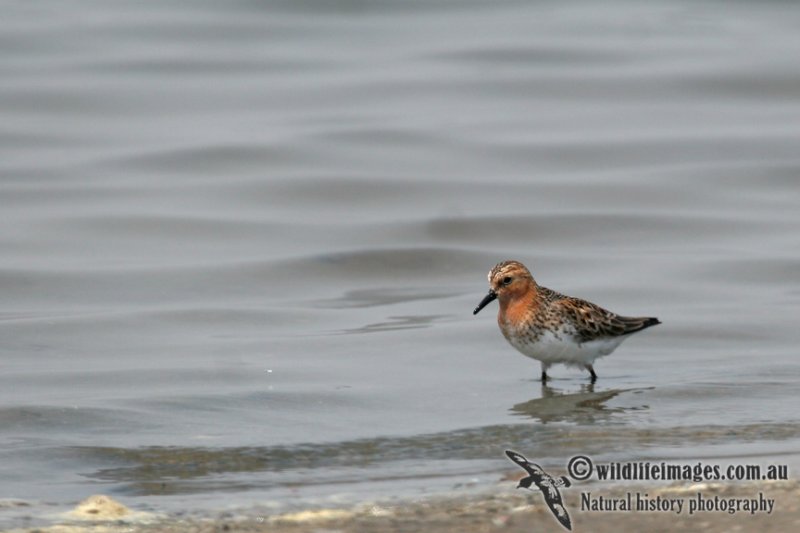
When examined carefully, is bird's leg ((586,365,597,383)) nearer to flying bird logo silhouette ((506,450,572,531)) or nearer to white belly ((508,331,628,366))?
white belly ((508,331,628,366))

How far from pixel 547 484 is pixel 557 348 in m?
3.44

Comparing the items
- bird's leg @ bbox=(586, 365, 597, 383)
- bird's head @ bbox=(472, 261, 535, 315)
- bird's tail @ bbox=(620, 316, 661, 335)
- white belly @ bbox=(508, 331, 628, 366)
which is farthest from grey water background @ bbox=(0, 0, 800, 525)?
bird's head @ bbox=(472, 261, 535, 315)

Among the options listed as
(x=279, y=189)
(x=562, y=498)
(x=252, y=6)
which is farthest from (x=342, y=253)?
(x=252, y=6)

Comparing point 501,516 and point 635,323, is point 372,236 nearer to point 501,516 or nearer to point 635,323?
point 635,323

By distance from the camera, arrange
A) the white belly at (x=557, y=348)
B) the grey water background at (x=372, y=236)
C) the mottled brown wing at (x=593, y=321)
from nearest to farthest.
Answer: the grey water background at (x=372, y=236) < the white belly at (x=557, y=348) < the mottled brown wing at (x=593, y=321)

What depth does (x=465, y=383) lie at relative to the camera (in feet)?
34.2

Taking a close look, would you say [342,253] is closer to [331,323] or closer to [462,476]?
[331,323]

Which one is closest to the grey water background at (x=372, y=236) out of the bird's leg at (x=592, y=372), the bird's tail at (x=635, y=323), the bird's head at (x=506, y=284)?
the bird's leg at (x=592, y=372)

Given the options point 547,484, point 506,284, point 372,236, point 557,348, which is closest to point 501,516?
point 547,484

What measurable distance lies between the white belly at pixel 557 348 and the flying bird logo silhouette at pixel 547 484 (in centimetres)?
239

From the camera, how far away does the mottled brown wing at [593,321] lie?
414 inches

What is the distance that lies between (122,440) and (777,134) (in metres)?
13.2

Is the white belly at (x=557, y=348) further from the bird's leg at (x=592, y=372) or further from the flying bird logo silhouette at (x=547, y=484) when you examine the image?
the flying bird logo silhouette at (x=547, y=484)

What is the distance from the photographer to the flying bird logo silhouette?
20.8ft
